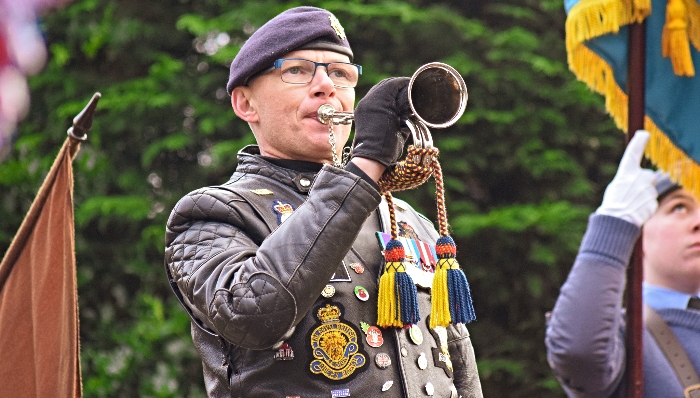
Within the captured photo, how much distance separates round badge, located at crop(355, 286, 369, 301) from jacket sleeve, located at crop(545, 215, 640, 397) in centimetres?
49

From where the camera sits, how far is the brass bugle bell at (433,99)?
240cm

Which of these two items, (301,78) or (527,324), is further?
(527,324)

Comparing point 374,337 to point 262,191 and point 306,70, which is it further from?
point 306,70

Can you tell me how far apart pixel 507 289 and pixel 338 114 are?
13.1ft

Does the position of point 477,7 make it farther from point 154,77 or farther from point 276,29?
point 276,29

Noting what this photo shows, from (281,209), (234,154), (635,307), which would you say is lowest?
(635,307)

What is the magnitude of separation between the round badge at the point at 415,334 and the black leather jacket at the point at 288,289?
19mm

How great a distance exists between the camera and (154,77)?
6461mm

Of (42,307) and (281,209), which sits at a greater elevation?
(281,209)

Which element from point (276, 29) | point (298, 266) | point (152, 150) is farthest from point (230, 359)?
point (152, 150)

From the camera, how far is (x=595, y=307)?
7.80ft

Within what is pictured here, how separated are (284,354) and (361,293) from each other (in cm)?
27

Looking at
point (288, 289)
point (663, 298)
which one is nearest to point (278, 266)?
point (288, 289)

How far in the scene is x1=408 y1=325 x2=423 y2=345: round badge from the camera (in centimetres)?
257
